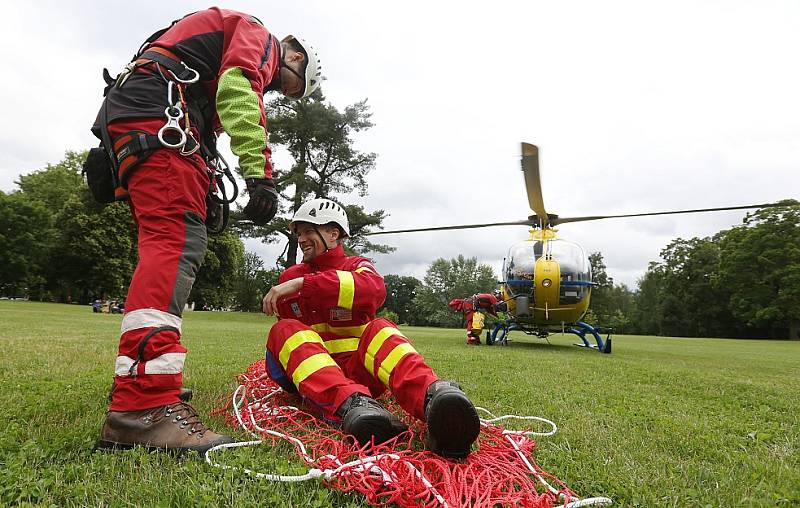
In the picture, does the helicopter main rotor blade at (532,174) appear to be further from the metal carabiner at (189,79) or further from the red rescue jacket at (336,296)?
the metal carabiner at (189,79)

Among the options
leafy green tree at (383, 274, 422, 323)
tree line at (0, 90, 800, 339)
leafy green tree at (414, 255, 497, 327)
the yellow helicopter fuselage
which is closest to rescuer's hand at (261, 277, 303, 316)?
the yellow helicopter fuselage

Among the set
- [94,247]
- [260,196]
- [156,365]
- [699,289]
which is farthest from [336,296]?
[699,289]

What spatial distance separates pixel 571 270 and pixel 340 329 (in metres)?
8.09

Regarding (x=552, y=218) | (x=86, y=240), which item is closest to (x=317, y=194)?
(x=552, y=218)

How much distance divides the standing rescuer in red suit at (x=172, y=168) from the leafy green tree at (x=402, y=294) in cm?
5887

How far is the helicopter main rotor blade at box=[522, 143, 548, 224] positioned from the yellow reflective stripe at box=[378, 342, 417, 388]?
7041 millimetres

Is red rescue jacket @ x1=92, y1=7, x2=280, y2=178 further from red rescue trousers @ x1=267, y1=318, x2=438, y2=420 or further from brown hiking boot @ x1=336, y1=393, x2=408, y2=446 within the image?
brown hiking boot @ x1=336, y1=393, x2=408, y2=446

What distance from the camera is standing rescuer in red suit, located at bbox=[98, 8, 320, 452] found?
1817 mm

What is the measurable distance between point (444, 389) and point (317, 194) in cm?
2361

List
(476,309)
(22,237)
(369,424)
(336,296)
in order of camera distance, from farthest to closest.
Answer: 1. (22,237)
2. (476,309)
3. (336,296)
4. (369,424)

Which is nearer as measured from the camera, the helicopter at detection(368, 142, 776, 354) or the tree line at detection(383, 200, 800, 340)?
the helicopter at detection(368, 142, 776, 354)

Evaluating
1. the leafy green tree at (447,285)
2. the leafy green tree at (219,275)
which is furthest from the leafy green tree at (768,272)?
the leafy green tree at (219,275)

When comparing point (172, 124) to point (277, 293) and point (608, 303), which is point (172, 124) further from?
point (608, 303)

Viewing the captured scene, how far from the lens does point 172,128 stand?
6.63 feet
